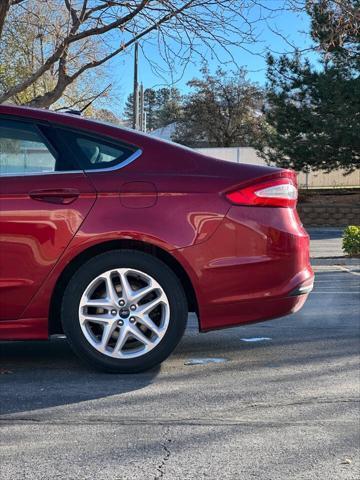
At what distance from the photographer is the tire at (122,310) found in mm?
3953

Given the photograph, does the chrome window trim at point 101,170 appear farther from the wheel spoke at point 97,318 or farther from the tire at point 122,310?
the wheel spoke at point 97,318

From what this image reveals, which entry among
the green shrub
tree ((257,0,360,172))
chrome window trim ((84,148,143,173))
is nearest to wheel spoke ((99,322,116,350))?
chrome window trim ((84,148,143,173))

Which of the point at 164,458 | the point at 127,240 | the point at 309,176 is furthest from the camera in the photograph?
the point at 309,176

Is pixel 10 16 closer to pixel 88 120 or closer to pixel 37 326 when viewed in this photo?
pixel 88 120

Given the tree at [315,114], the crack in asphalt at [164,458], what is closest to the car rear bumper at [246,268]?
the crack in asphalt at [164,458]

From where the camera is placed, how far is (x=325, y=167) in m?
26.7

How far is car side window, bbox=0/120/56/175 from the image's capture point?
404 centimetres

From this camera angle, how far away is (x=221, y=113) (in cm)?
4362

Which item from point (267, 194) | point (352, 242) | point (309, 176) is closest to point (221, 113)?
point (309, 176)

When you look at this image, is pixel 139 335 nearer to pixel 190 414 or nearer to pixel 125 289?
pixel 125 289

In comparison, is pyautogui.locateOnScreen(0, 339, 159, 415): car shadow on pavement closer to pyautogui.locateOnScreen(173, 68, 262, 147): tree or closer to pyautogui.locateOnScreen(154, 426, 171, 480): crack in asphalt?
pyautogui.locateOnScreen(154, 426, 171, 480): crack in asphalt

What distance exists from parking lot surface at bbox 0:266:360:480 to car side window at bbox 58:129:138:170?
1448 millimetres

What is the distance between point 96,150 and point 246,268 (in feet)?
4.22

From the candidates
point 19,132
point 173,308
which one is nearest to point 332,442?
point 173,308
